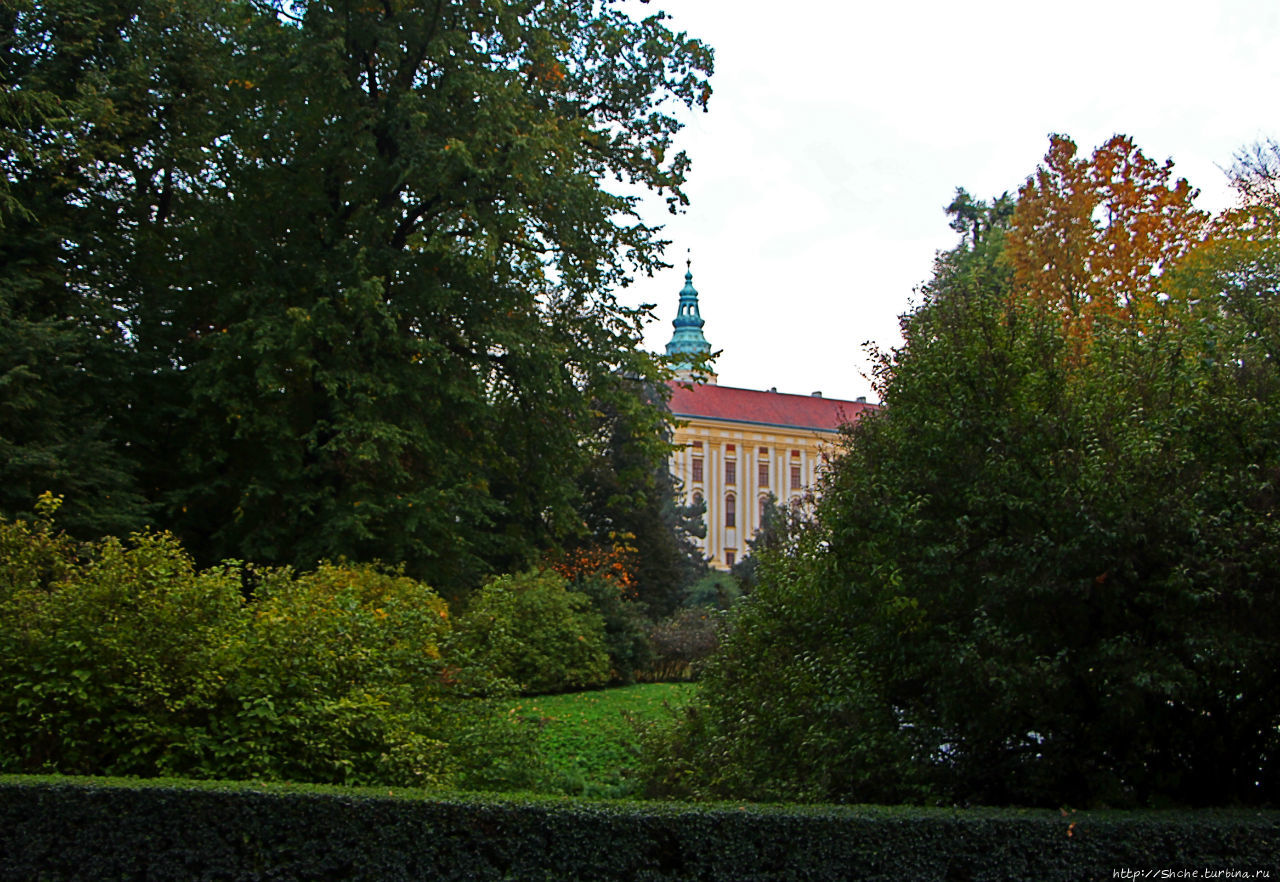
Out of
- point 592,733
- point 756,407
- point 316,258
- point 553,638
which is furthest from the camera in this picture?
point 756,407

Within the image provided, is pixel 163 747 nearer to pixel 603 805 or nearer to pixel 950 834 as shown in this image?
pixel 603 805

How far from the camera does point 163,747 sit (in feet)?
26.2

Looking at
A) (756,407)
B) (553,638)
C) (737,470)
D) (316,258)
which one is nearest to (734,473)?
(737,470)

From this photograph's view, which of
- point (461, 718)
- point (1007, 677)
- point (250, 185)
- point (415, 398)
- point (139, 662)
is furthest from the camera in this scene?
point (250, 185)

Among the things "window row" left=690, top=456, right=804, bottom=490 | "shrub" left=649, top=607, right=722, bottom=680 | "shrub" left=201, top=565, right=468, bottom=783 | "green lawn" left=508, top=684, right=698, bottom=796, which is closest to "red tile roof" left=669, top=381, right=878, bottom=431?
"window row" left=690, top=456, right=804, bottom=490

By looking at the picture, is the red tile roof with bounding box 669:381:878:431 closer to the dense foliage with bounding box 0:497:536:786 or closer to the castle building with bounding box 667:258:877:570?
the castle building with bounding box 667:258:877:570

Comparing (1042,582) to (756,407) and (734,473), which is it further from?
(756,407)

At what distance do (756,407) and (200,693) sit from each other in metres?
86.5

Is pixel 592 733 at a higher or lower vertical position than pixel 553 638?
lower

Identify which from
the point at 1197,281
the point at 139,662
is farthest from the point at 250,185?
the point at 1197,281

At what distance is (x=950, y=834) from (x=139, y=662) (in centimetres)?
590

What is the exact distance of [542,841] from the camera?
6.50m

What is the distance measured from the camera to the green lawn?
1038 centimetres

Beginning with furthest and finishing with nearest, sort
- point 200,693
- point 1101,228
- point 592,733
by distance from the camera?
1. point 1101,228
2. point 592,733
3. point 200,693
